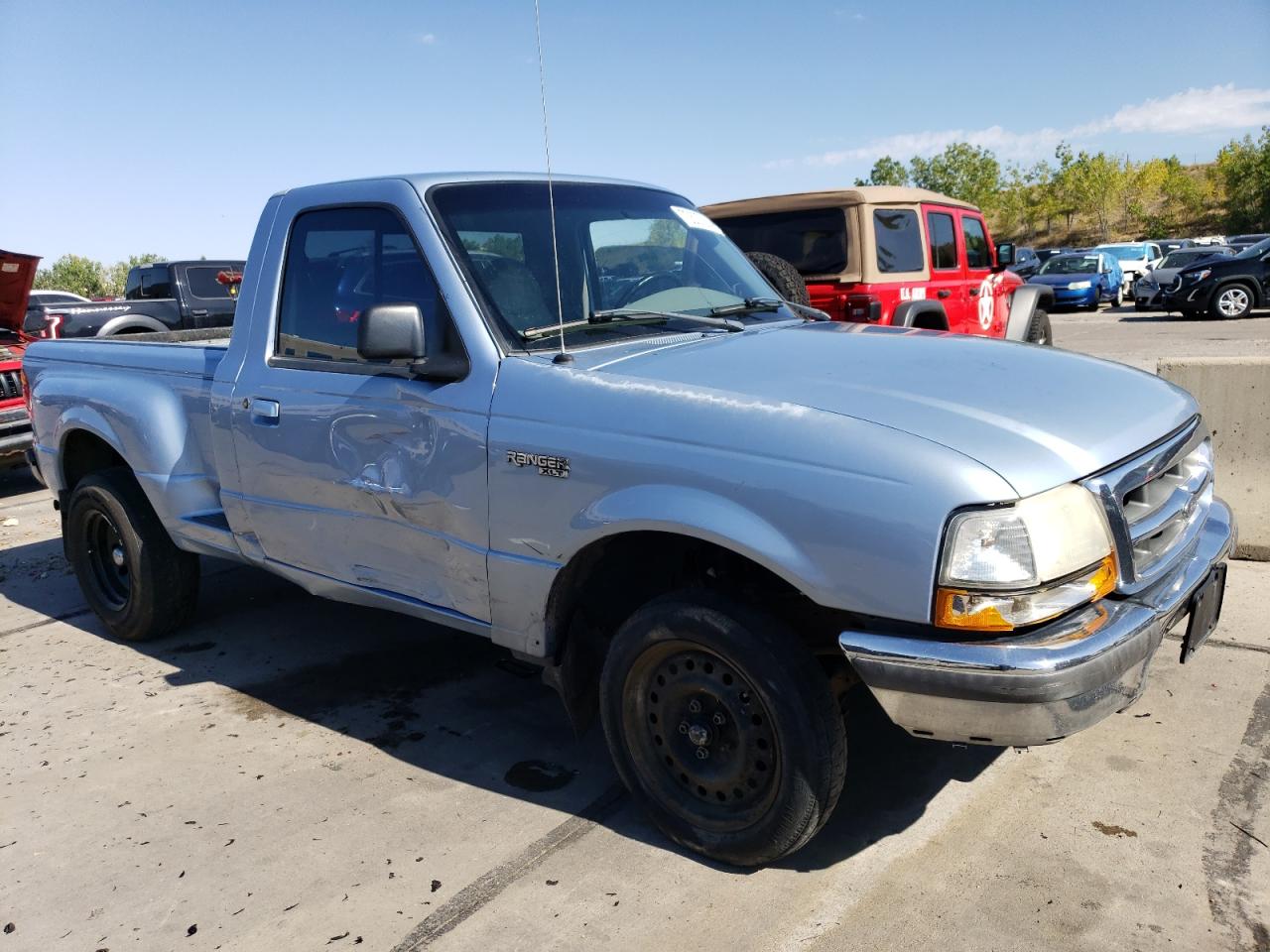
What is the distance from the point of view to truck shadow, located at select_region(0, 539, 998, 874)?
3.32 m

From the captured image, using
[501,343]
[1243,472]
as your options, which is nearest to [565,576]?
[501,343]

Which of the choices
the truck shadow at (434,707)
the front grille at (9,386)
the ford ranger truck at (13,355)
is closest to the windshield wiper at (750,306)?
the truck shadow at (434,707)

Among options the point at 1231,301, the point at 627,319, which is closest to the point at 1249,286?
the point at 1231,301

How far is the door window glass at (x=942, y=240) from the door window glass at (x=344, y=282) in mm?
6294

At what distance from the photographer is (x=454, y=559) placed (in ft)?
10.9

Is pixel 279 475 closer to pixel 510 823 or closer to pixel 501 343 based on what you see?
pixel 501 343

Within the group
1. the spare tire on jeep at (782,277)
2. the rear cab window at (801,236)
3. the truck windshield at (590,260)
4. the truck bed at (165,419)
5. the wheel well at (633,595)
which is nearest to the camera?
the wheel well at (633,595)

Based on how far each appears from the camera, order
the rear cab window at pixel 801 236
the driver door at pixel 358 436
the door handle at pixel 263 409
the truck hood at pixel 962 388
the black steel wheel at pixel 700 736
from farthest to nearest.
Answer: the rear cab window at pixel 801 236, the door handle at pixel 263 409, the driver door at pixel 358 436, the black steel wheel at pixel 700 736, the truck hood at pixel 962 388

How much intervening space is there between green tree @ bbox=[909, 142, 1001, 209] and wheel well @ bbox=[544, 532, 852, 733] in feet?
234

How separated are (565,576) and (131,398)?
8.54 feet

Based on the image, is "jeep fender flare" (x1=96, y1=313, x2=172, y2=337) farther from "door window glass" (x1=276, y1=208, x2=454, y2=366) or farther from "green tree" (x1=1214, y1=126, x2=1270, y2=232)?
"green tree" (x1=1214, y1=126, x2=1270, y2=232)

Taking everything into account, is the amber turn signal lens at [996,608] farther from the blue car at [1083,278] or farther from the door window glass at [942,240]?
the blue car at [1083,278]

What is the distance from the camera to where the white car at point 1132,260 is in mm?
28219

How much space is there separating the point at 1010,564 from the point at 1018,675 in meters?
0.25
